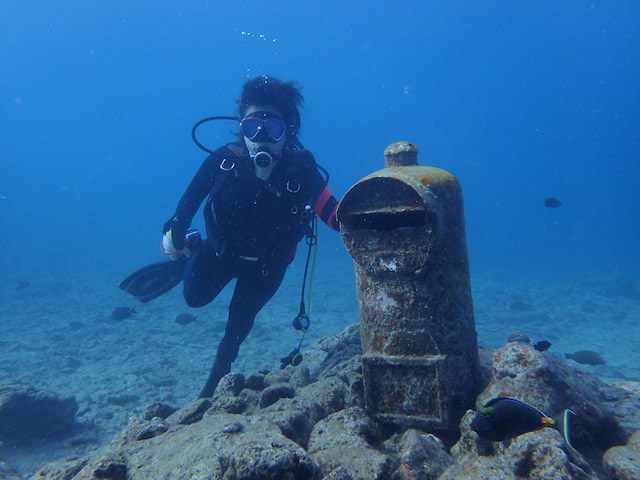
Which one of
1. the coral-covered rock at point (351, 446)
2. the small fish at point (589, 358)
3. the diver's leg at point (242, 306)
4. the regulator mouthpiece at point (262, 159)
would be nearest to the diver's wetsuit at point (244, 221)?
the diver's leg at point (242, 306)

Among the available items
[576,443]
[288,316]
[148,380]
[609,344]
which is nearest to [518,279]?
[609,344]

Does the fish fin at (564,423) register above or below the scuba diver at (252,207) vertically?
below

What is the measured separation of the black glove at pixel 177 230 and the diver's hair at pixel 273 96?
1.93 m

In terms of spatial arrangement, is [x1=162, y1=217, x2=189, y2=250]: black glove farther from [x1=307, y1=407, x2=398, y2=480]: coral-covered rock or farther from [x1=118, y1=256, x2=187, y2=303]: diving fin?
[x1=307, y1=407, x2=398, y2=480]: coral-covered rock

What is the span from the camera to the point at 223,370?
6086mm

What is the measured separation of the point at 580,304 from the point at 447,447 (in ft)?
60.5

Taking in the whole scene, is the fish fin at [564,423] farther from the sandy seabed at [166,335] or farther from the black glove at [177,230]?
the sandy seabed at [166,335]

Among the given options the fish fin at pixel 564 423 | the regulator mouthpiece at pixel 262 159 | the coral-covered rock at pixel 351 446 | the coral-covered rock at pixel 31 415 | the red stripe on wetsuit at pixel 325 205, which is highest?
the regulator mouthpiece at pixel 262 159

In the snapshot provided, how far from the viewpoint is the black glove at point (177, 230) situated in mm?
5922

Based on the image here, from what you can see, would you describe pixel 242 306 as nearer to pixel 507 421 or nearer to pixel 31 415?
pixel 31 415

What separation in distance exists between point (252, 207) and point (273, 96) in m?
1.72

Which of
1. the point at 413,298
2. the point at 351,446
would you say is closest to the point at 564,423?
the point at 413,298

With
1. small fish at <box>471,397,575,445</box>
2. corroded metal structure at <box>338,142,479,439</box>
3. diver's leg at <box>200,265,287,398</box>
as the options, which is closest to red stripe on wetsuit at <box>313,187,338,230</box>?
diver's leg at <box>200,265,287,398</box>

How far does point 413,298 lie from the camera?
2.93 metres
